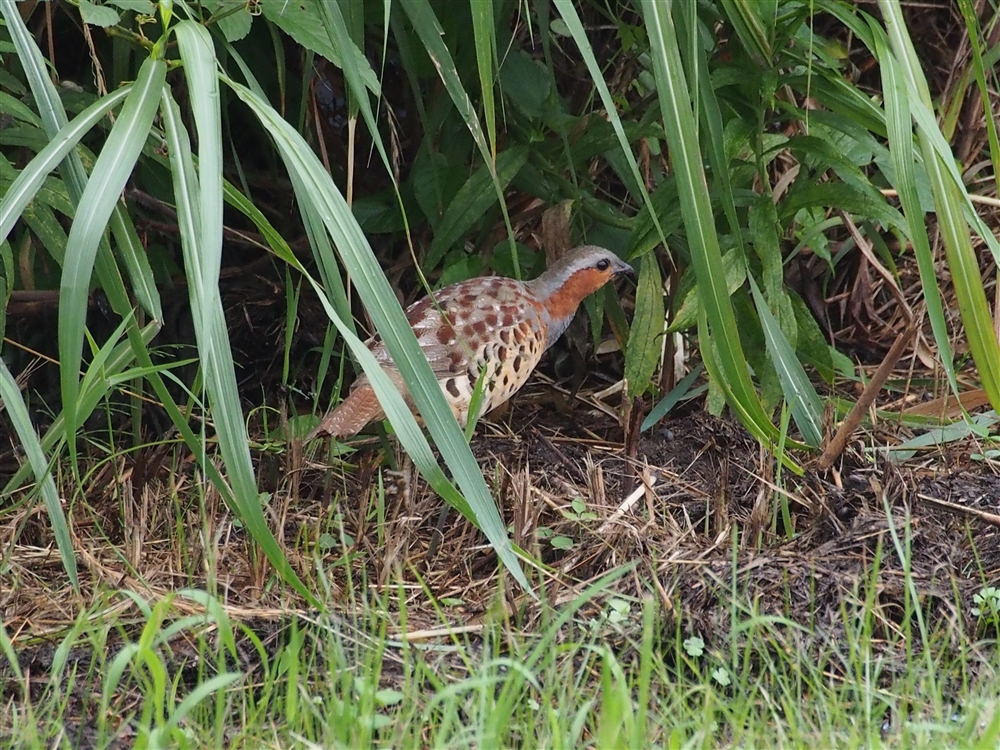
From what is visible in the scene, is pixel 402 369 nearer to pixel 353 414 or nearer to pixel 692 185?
pixel 692 185

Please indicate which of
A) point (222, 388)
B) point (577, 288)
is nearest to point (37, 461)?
point (222, 388)

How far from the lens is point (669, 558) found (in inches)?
105

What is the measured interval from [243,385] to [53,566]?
1.22 meters

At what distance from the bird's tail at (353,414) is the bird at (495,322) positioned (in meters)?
0.19

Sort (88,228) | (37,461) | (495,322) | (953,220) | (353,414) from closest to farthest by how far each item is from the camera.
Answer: (88,228), (37,461), (953,220), (353,414), (495,322)

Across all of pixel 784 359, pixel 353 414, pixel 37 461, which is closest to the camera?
pixel 37 461

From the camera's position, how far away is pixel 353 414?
307cm

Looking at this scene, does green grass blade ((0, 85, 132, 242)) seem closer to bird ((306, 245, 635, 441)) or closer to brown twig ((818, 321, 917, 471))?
bird ((306, 245, 635, 441))

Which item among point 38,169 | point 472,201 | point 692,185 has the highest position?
point 38,169

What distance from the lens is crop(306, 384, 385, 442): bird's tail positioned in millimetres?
3062

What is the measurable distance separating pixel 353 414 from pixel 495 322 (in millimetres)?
544

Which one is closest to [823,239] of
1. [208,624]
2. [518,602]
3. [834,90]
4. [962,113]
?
[834,90]

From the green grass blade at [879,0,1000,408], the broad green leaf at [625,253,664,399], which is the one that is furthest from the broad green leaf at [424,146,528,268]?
the green grass blade at [879,0,1000,408]

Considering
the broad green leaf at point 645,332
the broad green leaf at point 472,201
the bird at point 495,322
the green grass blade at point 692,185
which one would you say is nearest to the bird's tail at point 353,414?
the bird at point 495,322
